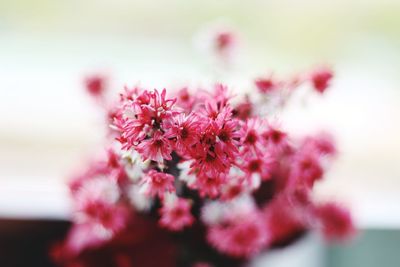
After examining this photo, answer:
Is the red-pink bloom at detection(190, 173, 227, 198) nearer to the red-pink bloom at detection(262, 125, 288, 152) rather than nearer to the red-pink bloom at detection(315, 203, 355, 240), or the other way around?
the red-pink bloom at detection(262, 125, 288, 152)

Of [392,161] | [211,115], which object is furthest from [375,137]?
[211,115]

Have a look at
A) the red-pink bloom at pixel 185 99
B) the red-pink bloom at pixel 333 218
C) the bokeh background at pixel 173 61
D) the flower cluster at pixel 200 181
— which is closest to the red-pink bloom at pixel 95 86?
the flower cluster at pixel 200 181

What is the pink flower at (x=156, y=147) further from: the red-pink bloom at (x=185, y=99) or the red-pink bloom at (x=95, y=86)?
the red-pink bloom at (x=95, y=86)

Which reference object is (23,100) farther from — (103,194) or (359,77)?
(359,77)

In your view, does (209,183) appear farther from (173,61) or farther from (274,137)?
(173,61)

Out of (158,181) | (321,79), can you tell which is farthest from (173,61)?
(158,181)

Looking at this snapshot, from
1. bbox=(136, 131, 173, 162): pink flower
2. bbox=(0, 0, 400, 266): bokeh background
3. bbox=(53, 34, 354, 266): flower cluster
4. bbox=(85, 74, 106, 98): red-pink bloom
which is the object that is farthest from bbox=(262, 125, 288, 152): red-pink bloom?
bbox=(0, 0, 400, 266): bokeh background
